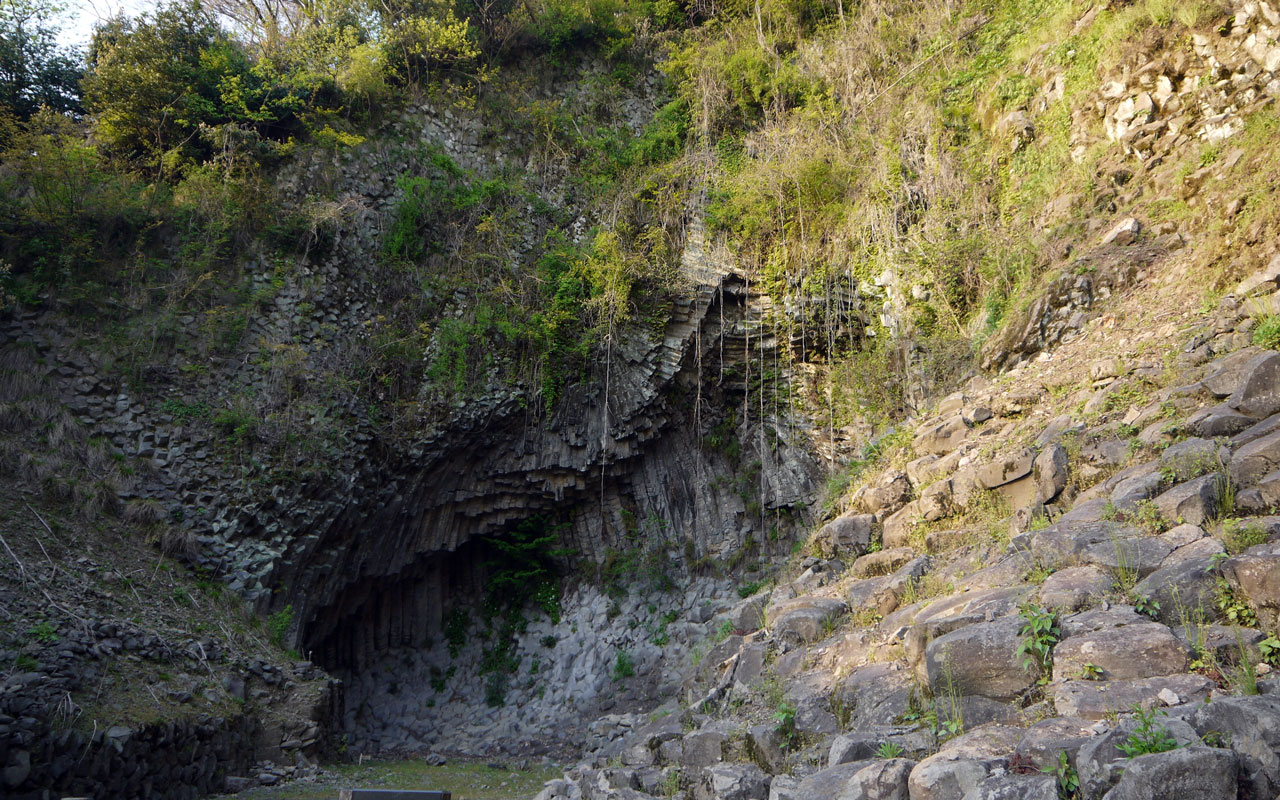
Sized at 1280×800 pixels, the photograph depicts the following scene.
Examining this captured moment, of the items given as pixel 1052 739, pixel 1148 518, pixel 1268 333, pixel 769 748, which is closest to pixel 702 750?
pixel 769 748

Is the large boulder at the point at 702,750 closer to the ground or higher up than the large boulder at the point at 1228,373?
closer to the ground

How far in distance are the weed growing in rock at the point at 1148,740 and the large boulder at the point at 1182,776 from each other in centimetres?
13

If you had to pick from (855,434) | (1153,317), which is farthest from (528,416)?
(1153,317)

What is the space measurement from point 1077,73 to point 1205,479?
736 cm

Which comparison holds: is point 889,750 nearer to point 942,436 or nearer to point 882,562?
point 882,562

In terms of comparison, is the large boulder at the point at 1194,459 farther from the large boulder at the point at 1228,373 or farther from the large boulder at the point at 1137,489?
the large boulder at the point at 1228,373

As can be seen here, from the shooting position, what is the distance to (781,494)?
12.6 m

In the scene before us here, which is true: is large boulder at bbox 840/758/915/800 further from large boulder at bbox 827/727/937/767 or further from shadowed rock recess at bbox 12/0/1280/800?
large boulder at bbox 827/727/937/767

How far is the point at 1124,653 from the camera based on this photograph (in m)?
3.91

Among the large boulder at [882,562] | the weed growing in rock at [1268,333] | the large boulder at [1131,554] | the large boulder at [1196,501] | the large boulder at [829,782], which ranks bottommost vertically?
the large boulder at [829,782]

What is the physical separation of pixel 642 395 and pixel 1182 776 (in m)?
10.4

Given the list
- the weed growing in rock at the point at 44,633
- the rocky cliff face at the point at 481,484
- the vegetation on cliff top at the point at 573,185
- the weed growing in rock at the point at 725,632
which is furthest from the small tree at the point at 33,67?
the weed growing in rock at the point at 725,632

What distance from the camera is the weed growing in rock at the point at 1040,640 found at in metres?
4.25

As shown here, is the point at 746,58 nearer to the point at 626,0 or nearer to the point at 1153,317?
the point at 626,0
